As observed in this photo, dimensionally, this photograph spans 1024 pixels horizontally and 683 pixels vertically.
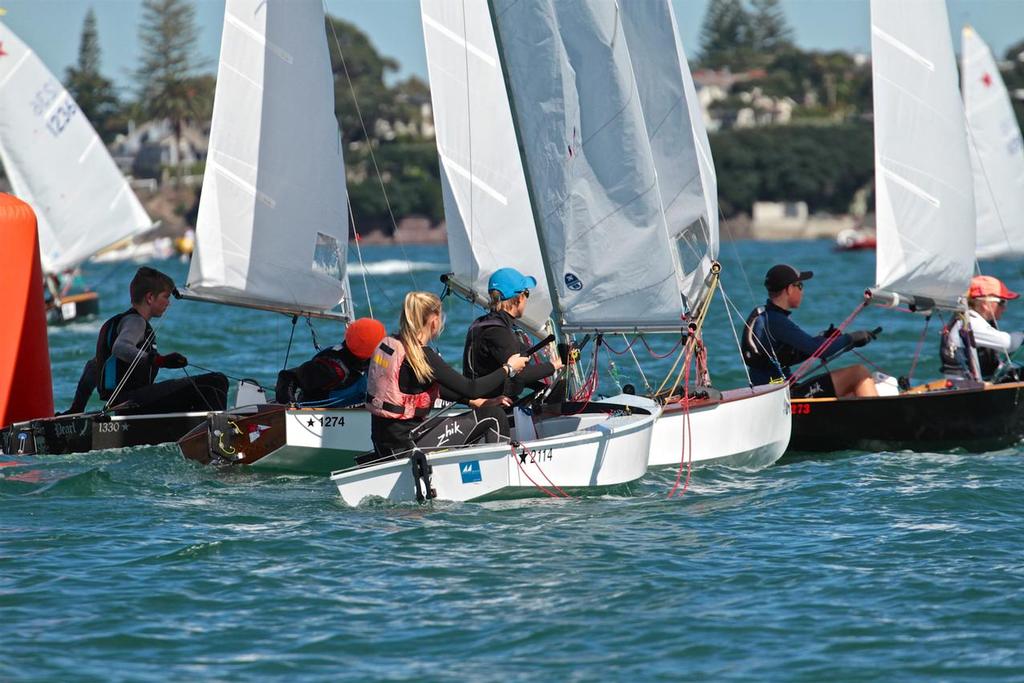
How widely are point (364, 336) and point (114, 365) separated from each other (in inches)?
79.3

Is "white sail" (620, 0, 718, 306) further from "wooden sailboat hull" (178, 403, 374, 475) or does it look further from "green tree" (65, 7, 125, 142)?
"green tree" (65, 7, 125, 142)

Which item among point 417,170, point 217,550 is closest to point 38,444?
point 217,550

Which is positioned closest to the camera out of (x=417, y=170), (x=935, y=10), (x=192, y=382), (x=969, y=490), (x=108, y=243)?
(x=969, y=490)

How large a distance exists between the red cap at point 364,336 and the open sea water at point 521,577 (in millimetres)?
908

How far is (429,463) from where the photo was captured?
805cm

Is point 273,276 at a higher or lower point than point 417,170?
lower

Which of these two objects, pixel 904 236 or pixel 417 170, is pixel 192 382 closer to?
pixel 904 236

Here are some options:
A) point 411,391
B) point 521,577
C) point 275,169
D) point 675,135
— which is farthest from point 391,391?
point 275,169

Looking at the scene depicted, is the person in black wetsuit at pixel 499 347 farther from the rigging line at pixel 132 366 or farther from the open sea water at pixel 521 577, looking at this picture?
the rigging line at pixel 132 366

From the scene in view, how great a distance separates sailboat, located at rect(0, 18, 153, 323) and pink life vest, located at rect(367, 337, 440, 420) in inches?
652

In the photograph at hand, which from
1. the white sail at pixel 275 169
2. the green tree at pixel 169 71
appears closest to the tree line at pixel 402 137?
the green tree at pixel 169 71

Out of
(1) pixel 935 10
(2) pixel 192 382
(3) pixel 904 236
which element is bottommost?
(2) pixel 192 382

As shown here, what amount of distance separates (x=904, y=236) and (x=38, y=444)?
6153mm

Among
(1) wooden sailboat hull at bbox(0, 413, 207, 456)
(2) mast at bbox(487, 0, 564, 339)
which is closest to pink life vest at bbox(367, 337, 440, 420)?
(2) mast at bbox(487, 0, 564, 339)
